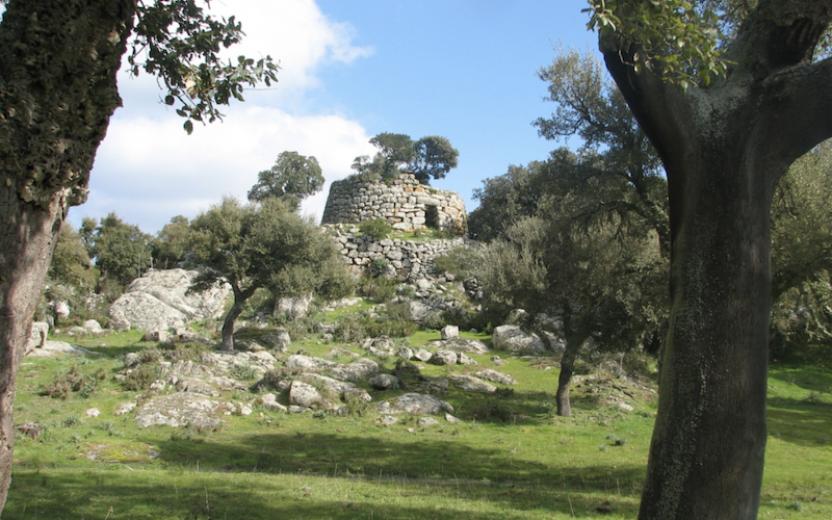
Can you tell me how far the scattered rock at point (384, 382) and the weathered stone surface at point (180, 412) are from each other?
6.40 m

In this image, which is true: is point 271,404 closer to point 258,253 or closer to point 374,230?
point 258,253

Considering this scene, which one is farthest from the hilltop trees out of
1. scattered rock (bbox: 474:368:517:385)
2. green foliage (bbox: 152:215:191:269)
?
scattered rock (bbox: 474:368:517:385)

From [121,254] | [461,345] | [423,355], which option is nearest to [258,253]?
[423,355]

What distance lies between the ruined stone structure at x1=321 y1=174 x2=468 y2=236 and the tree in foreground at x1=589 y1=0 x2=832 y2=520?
4699 centimetres

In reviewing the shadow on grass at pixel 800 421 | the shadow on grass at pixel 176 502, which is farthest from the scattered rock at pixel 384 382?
the shadow on grass at pixel 176 502

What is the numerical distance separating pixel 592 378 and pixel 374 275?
22.3 m

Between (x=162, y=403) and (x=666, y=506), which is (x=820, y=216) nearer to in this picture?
(x=666, y=506)

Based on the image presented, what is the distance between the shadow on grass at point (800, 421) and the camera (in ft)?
68.1

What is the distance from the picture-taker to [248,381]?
2466cm

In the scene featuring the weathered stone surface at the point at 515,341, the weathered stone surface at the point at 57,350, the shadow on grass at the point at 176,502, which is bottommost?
the shadow on grass at the point at 176,502

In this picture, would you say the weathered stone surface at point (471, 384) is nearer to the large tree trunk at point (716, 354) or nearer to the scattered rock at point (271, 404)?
the scattered rock at point (271, 404)

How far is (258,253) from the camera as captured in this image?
30.3m

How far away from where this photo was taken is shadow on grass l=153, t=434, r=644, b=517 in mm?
11586

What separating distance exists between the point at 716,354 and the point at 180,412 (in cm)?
1766
